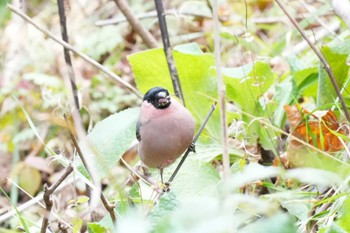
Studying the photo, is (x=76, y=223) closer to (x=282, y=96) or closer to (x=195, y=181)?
(x=195, y=181)

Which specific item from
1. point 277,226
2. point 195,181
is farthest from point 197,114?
point 277,226

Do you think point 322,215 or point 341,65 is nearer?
point 322,215

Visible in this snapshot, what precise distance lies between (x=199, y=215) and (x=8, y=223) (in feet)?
5.90

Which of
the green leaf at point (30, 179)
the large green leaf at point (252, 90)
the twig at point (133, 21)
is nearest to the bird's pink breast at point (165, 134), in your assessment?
the large green leaf at point (252, 90)

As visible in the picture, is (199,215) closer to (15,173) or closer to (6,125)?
(15,173)

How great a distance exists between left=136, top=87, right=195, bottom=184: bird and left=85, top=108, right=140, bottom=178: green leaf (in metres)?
0.06

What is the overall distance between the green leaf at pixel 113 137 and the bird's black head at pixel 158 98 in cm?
10

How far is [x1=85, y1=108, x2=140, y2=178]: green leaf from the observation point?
5.08 feet

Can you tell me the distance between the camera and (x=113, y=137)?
1588 millimetres

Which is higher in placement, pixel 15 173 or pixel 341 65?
pixel 341 65

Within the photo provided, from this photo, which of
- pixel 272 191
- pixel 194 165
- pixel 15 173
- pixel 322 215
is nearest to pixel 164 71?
pixel 194 165

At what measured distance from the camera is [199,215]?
25.1 inches

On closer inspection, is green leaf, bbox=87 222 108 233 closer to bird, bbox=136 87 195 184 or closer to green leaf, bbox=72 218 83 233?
green leaf, bbox=72 218 83 233

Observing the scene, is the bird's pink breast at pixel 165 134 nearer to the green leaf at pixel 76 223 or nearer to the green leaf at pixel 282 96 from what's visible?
the green leaf at pixel 76 223
